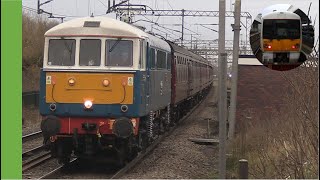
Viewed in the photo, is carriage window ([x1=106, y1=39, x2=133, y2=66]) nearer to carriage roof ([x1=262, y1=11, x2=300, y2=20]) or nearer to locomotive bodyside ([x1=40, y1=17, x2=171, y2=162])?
locomotive bodyside ([x1=40, y1=17, x2=171, y2=162])

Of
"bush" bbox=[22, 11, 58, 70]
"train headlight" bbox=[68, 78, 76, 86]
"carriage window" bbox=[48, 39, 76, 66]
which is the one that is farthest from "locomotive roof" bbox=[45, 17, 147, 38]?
"bush" bbox=[22, 11, 58, 70]

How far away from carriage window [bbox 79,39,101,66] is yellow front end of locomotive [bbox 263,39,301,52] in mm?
5140

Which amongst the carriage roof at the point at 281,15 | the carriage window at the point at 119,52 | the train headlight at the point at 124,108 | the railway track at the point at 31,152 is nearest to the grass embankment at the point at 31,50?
the railway track at the point at 31,152

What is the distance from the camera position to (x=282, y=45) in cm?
709

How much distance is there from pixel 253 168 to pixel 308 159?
2.83m

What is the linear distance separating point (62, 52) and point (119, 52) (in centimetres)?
122

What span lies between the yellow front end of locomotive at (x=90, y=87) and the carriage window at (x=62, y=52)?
0.32 m

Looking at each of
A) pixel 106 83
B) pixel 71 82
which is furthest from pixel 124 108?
pixel 71 82

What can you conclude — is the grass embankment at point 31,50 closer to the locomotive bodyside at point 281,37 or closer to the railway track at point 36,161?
the railway track at point 36,161

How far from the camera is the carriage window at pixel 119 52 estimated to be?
11.8m

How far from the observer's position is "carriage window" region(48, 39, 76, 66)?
38.9 feet

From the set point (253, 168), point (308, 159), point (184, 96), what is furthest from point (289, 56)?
point (184, 96)

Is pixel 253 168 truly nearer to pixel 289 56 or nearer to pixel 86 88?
pixel 86 88

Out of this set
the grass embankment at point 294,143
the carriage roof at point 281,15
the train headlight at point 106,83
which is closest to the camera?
the carriage roof at point 281,15
